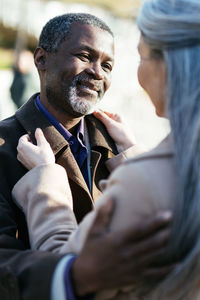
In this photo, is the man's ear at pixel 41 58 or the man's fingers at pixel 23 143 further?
the man's ear at pixel 41 58

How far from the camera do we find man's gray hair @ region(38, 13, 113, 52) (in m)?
2.79

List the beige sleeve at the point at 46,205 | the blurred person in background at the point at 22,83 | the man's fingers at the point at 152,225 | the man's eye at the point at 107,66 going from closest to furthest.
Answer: the man's fingers at the point at 152,225 → the beige sleeve at the point at 46,205 → the man's eye at the point at 107,66 → the blurred person in background at the point at 22,83

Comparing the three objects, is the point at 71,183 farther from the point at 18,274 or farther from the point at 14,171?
the point at 18,274

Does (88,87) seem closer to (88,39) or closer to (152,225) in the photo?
→ (88,39)

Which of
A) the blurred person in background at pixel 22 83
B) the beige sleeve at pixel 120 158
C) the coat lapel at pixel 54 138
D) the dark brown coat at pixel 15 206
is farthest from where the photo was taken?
the blurred person in background at pixel 22 83

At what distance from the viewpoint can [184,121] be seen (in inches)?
59.1

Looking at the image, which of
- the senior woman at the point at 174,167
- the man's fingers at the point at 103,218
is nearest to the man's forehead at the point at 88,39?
the senior woman at the point at 174,167

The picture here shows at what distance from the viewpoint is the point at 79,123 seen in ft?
9.20

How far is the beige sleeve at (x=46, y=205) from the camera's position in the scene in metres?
1.88

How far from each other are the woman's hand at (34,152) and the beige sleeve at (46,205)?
0.09 meters

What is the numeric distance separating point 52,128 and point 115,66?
Answer: 570 inches

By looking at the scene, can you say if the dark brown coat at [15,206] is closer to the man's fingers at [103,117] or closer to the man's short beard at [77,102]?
the man's fingers at [103,117]

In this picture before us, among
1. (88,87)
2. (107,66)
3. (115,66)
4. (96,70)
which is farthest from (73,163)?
(115,66)

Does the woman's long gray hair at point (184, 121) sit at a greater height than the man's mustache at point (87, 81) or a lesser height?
greater
